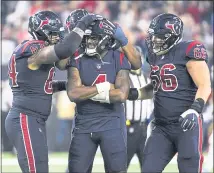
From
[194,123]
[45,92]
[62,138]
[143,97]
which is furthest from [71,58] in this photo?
[62,138]

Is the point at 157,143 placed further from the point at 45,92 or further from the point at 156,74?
the point at 45,92

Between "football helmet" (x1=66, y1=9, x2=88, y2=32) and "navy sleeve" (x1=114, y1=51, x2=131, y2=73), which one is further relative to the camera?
"football helmet" (x1=66, y1=9, x2=88, y2=32)

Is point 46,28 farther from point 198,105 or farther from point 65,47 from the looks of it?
point 198,105

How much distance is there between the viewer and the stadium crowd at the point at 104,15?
1083cm

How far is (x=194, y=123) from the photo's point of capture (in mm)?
5562

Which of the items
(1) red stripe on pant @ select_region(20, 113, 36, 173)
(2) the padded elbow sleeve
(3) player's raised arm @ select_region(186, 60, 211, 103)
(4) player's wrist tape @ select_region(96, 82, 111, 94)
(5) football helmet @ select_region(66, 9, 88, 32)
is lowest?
(1) red stripe on pant @ select_region(20, 113, 36, 173)

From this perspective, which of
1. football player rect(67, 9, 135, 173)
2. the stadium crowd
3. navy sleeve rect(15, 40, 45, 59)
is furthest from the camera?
the stadium crowd

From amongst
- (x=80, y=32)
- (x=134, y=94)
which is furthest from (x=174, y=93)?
(x=80, y=32)

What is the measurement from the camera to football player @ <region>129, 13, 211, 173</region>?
572 cm

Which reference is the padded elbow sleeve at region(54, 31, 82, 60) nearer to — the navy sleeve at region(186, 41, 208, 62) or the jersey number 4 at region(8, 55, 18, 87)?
the jersey number 4 at region(8, 55, 18, 87)

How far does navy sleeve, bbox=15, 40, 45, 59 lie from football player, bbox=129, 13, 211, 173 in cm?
88

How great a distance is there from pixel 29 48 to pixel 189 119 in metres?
1.33

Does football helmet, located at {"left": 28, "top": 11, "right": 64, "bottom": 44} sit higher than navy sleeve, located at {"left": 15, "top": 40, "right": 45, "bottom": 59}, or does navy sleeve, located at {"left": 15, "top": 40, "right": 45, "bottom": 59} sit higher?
football helmet, located at {"left": 28, "top": 11, "right": 64, "bottom": 44}

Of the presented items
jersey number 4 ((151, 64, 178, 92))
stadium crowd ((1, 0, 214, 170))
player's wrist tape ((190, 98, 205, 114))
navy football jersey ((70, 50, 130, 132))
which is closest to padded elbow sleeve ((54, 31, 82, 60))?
navy football jersey ((70, 50, 130, 132))
